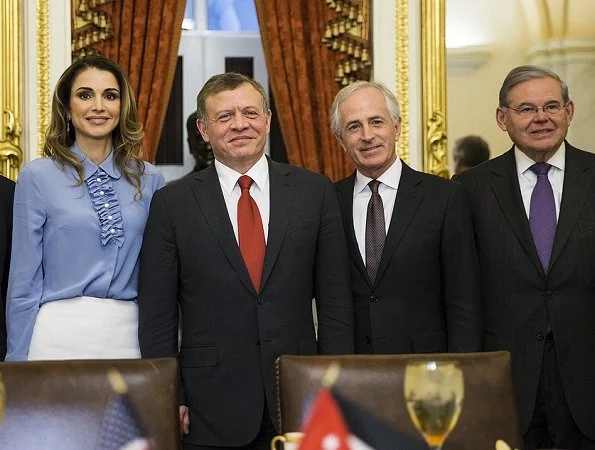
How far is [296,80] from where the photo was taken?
5004mm

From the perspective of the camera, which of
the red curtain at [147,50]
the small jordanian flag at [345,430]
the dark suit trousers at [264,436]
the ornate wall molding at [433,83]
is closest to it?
the small jordanian flag at [345,430]

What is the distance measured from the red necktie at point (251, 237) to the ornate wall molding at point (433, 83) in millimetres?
2097

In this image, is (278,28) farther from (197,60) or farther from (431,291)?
(431,291)

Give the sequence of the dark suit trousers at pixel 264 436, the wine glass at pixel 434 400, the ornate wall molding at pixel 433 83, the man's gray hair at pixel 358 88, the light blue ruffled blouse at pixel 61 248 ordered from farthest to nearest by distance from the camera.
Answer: the ornate wall molding at pixel 433 83 → the man's gray hair at pixel 358 88 → the light blue ruffled blouse at pixel 61 248 → the dark suit trousers at pixel 264 436 → the wine glass at pixel 434 400

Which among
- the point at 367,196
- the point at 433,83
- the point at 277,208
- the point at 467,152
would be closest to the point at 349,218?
the point at 367,196

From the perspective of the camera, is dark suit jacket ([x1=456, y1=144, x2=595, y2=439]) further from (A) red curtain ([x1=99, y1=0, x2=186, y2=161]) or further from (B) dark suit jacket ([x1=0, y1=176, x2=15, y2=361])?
(A) red curtain ([x1=99, y1=0, x2=186, y2=161])

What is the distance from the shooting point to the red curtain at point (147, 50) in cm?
488

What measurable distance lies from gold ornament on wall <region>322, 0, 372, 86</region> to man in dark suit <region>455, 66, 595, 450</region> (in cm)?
186

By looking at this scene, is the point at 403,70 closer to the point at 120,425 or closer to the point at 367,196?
the point at 367,196

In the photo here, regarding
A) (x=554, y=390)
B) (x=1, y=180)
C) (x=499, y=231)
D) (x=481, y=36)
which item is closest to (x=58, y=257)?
(x=1, y=180)

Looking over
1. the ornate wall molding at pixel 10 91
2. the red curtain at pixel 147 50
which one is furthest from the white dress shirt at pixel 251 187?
the red curtain at pixel 147 50

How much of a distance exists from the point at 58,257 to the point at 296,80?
2413 millimetres

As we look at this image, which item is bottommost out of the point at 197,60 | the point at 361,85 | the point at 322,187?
the point at 322,187

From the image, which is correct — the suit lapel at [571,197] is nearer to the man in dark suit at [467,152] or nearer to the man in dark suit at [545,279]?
the man in dark suit at [545,279]
